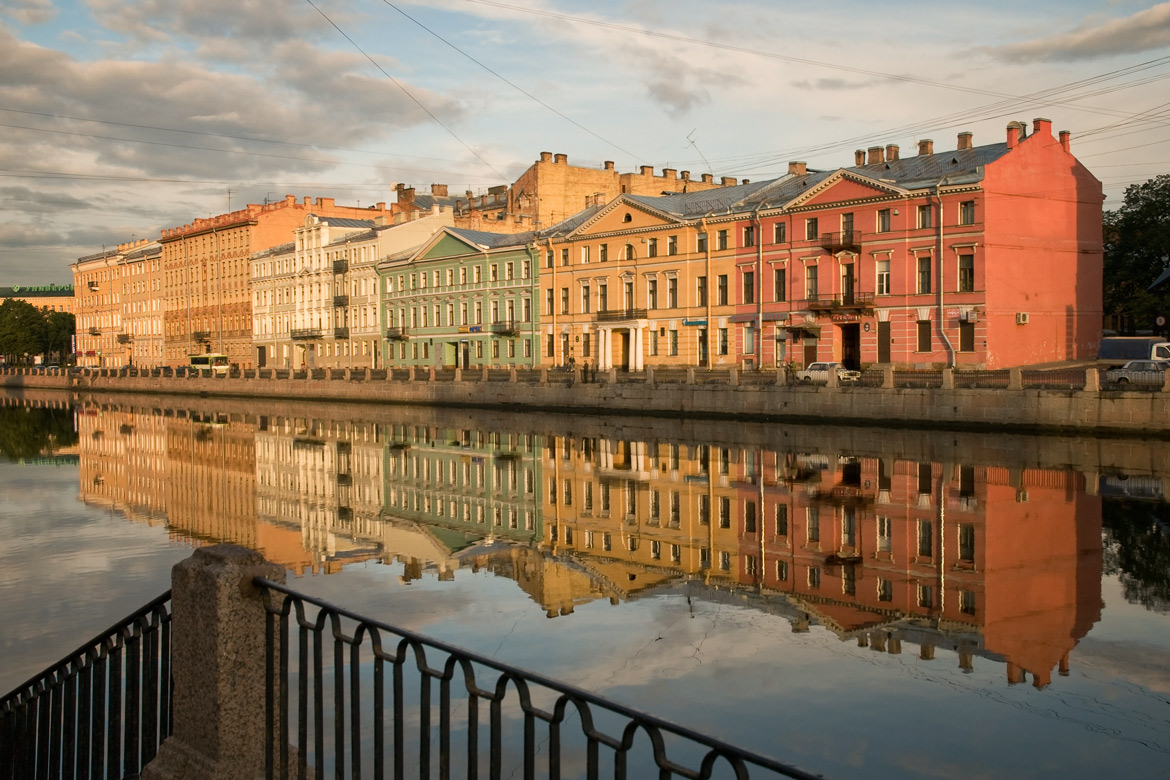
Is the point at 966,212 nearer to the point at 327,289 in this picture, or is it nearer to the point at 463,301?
the point at 463,301

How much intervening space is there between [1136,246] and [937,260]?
1825 cm

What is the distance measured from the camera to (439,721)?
20.7 feet

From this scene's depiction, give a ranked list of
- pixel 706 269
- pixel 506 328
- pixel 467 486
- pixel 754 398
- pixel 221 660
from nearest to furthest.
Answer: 1. pixel 221 660
2. pixel 467 486
3. pixel 754 398
4. pixel 706 269
5. pixel 506 328

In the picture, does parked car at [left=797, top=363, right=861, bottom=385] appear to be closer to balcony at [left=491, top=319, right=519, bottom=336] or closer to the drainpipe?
the drainpipe

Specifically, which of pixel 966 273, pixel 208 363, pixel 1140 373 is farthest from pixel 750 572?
pixel 208 363

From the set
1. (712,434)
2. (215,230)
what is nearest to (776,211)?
(712,434)

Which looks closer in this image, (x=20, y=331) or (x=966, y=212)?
(x=966, y=212)

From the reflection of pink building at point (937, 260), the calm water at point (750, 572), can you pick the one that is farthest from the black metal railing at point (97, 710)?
the reflection of pink building at point (937, 260)

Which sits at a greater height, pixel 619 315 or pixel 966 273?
pixel 966 273

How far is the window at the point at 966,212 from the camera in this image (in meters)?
44.8

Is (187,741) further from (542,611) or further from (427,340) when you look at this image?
(427,340)

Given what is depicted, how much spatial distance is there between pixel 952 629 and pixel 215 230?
97.4 meters

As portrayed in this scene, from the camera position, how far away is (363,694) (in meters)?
9.47

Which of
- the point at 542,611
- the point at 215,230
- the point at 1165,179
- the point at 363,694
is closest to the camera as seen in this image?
the point at 363,694
